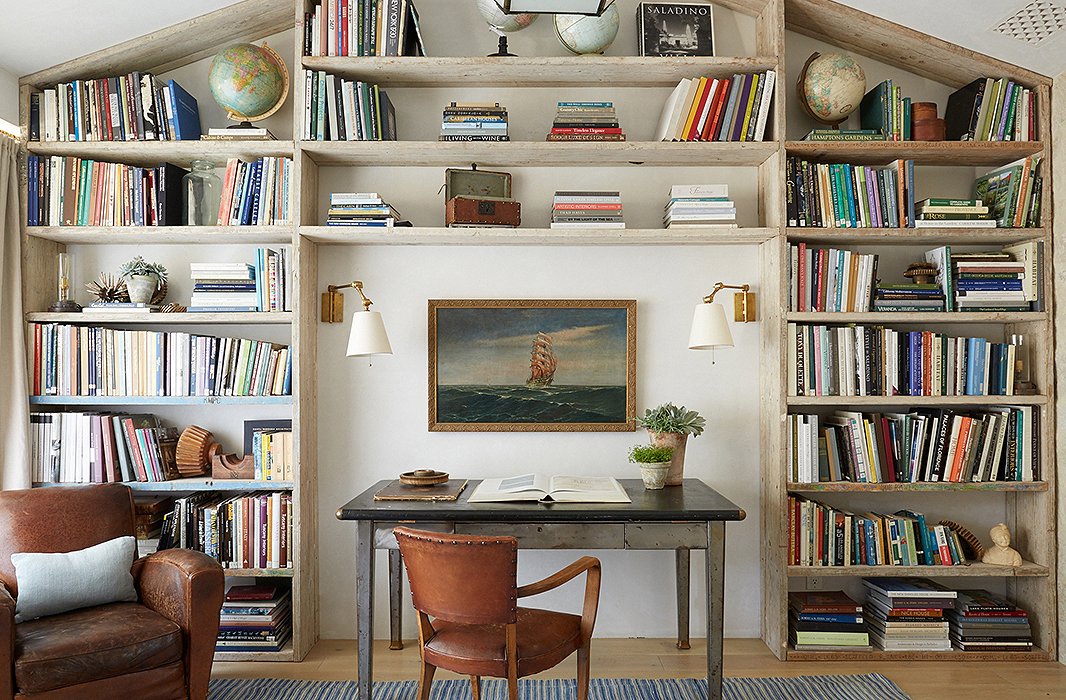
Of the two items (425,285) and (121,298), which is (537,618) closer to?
(425,285)

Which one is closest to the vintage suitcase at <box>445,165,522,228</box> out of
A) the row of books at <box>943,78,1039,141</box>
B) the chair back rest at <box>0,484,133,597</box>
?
the chair back rest at <box>0,484,133,597</box>

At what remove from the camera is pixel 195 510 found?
11.3 ft

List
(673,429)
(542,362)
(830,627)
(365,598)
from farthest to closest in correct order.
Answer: (542,362) < (830,627) < (673,429) < (365,598)

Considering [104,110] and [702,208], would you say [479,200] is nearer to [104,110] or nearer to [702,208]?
[702,208]

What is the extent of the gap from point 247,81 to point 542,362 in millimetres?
1802

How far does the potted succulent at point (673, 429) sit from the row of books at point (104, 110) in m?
2.43

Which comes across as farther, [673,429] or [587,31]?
[587,31]

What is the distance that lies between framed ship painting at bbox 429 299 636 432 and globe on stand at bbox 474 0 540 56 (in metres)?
1.19

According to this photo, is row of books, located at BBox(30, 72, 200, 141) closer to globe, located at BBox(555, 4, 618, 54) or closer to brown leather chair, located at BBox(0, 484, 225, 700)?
brown leather chair, located at BBox(0, 484, 225, 700)

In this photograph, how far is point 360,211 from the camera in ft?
11.4

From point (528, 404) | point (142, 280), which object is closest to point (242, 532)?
point (142, 280)

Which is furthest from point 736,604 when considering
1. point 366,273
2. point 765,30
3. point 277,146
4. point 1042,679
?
point 277,146

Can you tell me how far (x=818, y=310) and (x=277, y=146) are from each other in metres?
2.49

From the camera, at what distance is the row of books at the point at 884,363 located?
3490mm
